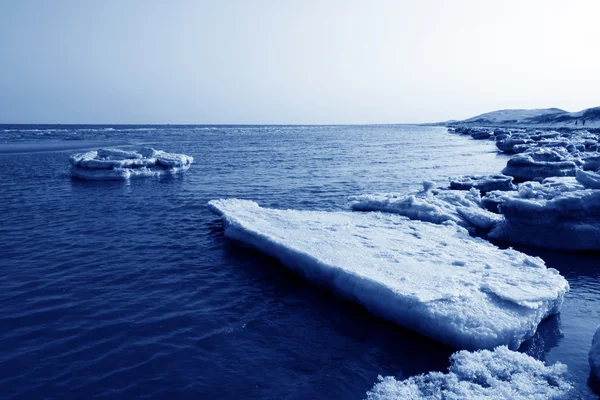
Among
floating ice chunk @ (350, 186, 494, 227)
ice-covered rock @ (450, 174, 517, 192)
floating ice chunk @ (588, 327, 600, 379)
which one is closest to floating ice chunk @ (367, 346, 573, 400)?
floating ice chunk @ (588, 327, 600, 379)

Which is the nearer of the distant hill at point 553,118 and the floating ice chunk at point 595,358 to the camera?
the floating ice chunk at point 595,358

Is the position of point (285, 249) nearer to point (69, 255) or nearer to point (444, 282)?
point (444, 282)

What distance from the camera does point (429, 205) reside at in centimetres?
1616

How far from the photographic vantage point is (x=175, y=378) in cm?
649

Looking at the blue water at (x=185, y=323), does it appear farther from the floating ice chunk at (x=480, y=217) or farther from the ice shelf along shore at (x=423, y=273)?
the floating ice chunk at (x=480, y=217)

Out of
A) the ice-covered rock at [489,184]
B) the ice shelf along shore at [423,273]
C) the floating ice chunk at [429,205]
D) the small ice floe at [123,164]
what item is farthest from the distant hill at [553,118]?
the ice shelf along shore at [423,273]

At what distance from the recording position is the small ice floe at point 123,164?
2619cm

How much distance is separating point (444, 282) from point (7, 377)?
8.32 m

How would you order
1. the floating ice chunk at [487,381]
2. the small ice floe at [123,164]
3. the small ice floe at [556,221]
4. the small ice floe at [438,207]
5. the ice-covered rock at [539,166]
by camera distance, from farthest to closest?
the small ice floe at [123,164], the ice-covered rock at [539,166], the small ice floe at [438,207], the small ice floe at [556,221], the floating ice chunk at [487,381]

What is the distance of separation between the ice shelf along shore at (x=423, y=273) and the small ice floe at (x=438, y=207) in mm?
1536

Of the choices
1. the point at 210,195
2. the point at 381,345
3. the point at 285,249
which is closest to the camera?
the point at 381,345

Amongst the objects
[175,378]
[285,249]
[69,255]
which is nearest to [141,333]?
[175,378]

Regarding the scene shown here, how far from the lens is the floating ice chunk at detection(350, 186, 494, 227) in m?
15.5

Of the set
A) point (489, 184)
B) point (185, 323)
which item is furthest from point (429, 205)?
point (185, 323)
